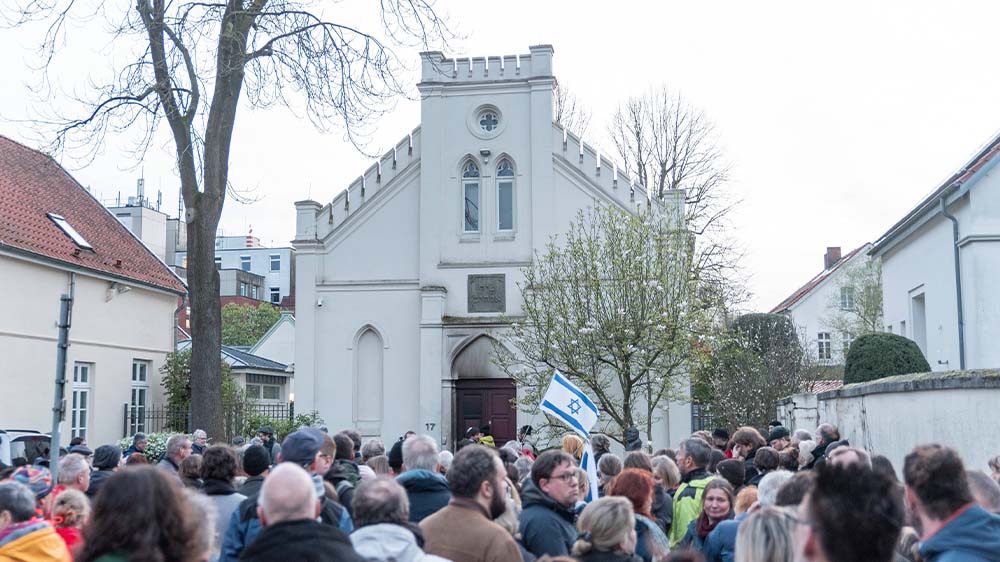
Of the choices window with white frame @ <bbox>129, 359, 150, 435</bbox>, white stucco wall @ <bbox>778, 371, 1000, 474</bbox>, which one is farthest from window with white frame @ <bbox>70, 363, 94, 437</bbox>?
white stucco wall @ <bbox>778, 371, 1000, 474</bbox>

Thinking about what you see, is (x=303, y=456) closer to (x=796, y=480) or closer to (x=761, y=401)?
(x=796, y=480)

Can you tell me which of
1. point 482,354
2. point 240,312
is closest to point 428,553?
point 482,354

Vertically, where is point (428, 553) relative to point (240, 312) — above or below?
below

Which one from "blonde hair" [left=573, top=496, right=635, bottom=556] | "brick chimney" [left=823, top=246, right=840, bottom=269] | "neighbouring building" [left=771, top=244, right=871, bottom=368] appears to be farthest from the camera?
"brick chimney" [left=823, top=246, right=840, bottom=269]

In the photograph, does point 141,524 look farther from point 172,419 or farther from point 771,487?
point 172,419

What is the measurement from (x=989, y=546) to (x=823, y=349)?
52.7 metres

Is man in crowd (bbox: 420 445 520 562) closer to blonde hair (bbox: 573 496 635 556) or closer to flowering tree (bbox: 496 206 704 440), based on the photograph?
blonde hair (bbox: 573 496 635 556)

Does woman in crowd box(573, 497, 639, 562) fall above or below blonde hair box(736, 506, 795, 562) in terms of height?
below

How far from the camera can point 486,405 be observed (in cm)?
2667

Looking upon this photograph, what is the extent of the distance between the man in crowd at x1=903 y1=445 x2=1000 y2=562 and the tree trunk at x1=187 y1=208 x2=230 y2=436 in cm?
1354

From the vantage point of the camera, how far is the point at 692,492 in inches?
305

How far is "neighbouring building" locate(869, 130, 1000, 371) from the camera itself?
1938cm

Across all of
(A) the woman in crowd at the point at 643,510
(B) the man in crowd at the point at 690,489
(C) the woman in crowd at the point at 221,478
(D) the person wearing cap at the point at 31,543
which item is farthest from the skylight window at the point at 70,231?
(A) the woman in crowd at the point at 643,510

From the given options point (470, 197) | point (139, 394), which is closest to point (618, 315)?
point (470, 197)
